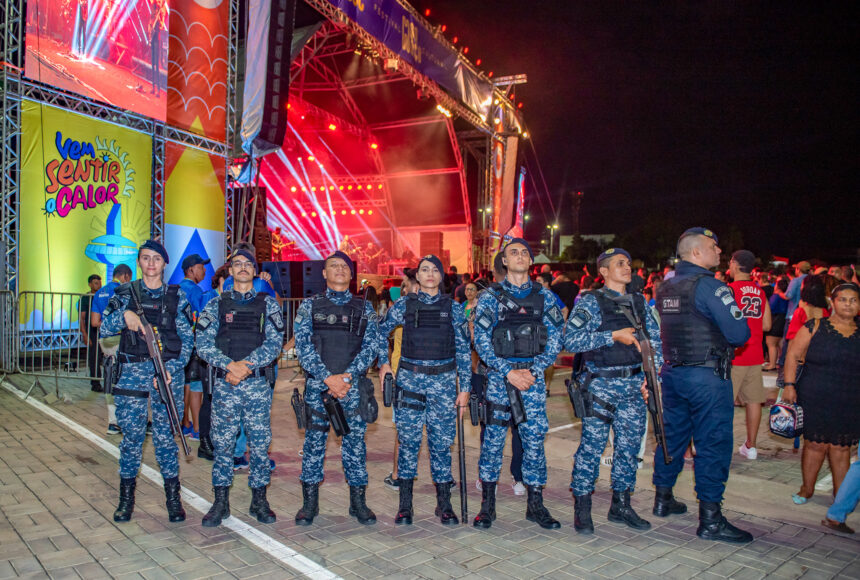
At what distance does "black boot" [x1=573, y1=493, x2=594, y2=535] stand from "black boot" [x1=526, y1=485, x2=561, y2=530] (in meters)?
0.16

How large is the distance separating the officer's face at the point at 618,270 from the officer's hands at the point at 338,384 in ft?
7.17

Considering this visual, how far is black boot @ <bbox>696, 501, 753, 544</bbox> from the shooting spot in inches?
156

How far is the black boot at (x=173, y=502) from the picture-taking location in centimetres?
424

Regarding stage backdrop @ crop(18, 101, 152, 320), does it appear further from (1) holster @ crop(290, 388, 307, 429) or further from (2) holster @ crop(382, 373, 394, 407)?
(2) holster @ crop(382, 373, 394, 407)

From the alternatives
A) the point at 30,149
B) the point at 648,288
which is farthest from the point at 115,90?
the point at 648,288

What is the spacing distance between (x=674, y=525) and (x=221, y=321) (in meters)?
3.84

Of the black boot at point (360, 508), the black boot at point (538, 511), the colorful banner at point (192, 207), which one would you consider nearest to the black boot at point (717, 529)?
the black boot at point (538, 511)

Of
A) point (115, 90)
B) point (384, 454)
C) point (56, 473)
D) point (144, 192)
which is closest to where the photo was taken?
point (56, 473)

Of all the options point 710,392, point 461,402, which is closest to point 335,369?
point 461,402

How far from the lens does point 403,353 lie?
4.51 meters

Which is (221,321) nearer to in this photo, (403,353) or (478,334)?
(403,353)

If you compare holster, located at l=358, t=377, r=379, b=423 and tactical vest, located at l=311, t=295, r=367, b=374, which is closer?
holster, located at l=358, t=377, r=379, b=423

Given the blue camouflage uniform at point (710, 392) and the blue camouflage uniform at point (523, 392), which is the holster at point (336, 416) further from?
the blue camouflage uniform at point (710, 392)

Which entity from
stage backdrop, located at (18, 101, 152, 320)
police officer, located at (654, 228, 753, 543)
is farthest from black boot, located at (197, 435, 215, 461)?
stage backdrop, located at (18, 101, 152, 320)
